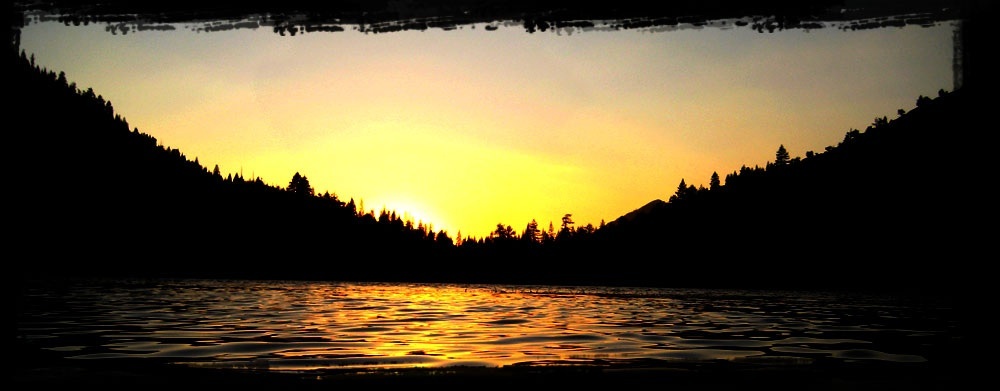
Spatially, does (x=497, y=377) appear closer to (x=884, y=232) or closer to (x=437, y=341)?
(x=437, y=341)

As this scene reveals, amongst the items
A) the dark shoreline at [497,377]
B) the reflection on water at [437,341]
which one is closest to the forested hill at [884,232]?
the reflection on water at [437,341]

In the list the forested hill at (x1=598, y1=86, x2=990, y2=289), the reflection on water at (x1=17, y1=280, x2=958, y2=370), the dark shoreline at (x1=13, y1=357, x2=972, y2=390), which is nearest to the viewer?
the dark shoreline at (x1=13, y1=357, x2=972, y2=390)

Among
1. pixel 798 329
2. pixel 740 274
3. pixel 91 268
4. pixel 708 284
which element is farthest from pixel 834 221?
pixel 91 268

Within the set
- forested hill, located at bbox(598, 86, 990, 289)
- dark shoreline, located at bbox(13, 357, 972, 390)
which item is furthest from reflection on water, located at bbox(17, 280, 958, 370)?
forested hill, located at bbox(598, 86, 990, 289)

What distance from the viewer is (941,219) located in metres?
167

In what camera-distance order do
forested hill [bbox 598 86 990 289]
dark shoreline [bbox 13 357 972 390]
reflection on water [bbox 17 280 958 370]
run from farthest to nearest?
forested hill [bbox 598 86 990 289] → reflection on water [bbox 17 280 958 370] → dark shoreline [bbox 13 357 972 390]

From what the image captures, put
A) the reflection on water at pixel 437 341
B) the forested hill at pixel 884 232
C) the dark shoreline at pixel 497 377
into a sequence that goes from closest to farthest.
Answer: the dark shoreline at pixel 497 377 < the reflection on water at pixel 437 341 < the forested hill at pixel 884 232

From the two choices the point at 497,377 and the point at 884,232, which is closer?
the point at 497,377

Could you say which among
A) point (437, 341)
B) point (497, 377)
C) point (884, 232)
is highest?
point (884, 232)

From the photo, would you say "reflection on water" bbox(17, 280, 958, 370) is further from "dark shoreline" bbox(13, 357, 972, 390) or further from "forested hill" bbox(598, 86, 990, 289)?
"forested hill" bbox(598, 86, 990, 289)

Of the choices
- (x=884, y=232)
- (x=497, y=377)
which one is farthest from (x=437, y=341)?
(x=884, y=232)

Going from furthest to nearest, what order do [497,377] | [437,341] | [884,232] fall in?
1. [884,232]
2. [437,341]
3. [497,377]

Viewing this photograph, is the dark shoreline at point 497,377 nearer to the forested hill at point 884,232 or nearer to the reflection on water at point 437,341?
the reflection on water at point 437,341

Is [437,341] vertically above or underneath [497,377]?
underneath
